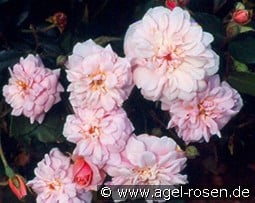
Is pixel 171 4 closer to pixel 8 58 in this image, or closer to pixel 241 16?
pixel 241 16

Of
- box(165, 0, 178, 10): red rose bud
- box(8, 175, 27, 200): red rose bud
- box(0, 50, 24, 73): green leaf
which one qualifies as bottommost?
box(8, 175, 27, 200): red rose bud

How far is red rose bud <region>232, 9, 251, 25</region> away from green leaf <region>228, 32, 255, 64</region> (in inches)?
2.6

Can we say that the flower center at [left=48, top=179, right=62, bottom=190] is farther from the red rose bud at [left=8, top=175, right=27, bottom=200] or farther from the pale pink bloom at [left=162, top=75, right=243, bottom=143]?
the pale pink bloom at [left=162, top=75, right=243, bottom=143]

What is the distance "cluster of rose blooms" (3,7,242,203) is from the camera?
3.19ft

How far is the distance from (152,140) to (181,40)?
178 mm

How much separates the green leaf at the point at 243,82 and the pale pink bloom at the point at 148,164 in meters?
0.16

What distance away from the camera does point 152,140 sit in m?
1.03

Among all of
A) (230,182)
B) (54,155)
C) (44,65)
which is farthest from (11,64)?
(230,182)

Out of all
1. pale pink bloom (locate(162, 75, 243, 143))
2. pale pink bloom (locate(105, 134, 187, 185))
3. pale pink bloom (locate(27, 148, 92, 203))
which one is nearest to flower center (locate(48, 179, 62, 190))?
pale pink bloom (locate(27, 148, 92, 203))

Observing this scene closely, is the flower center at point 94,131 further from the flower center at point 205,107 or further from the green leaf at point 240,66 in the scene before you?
the green leaf at point 240,66

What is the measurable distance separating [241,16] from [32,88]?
0.38 metres

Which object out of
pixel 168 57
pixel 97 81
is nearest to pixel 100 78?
pixel 97 81

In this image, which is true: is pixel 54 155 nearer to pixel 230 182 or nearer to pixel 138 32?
pixel 138 32

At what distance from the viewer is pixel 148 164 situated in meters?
1.02
